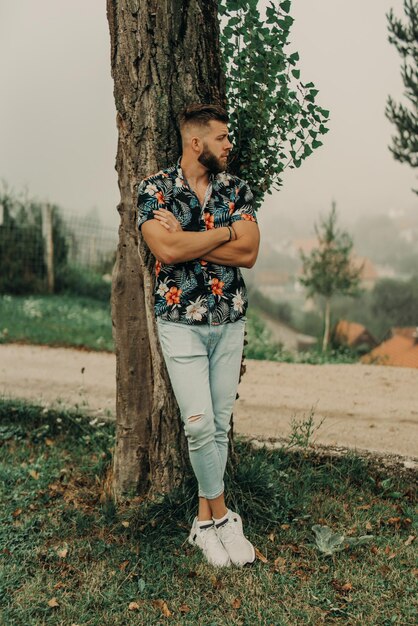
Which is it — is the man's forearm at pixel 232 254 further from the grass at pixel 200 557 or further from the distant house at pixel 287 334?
the distant house at pixel 287 334

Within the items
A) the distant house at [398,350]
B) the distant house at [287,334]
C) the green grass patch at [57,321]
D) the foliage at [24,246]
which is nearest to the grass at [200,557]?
the green grass patch at [57,321]

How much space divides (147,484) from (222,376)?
43.8 inches

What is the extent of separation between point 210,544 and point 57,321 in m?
8.55

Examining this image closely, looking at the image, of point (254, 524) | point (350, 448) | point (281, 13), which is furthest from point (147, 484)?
point (281, 13)

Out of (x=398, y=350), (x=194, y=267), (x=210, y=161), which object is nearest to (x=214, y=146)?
(x=210, y=161)

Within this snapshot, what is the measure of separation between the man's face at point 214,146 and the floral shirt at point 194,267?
10cm

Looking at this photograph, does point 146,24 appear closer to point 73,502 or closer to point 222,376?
point 222,376

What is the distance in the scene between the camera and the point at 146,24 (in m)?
3.85

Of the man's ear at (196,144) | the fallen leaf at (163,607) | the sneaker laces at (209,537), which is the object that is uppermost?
the man's ear at (196,144)

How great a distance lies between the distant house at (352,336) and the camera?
1300 cm

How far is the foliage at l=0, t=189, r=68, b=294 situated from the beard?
38.8ft

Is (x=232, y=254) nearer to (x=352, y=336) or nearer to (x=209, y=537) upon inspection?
(x=209, y=537)

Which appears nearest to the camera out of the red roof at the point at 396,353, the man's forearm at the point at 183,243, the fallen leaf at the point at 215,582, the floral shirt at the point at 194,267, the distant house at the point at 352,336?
the man's forearm at the point at 183,243

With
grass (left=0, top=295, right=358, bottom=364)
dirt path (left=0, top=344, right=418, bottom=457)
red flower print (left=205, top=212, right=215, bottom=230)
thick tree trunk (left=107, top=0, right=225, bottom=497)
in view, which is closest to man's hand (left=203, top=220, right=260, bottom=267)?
red flower print (left=205, top=212, right=215, bottom=230)
